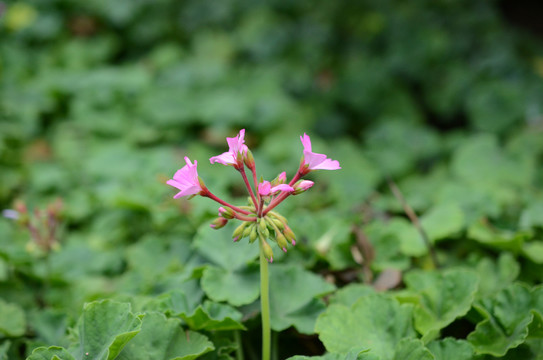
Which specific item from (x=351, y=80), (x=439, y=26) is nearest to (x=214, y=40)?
(x=351, y=80)

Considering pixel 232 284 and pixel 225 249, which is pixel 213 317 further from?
pixel 225 249

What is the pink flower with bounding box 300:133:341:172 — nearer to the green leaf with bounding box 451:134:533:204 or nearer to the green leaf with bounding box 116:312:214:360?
the green leaf with bounding box 116:312:214:360

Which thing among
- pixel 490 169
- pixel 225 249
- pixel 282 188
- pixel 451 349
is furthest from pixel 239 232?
pixel 490 169

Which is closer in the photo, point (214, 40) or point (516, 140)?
point (516, 140)

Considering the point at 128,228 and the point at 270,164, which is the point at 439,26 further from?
the point at 128,228

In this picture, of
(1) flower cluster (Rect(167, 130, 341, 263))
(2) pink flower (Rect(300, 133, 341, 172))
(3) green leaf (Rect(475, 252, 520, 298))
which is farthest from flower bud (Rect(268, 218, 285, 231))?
(3) green leaf (Rect(475, 252, 520, 298))

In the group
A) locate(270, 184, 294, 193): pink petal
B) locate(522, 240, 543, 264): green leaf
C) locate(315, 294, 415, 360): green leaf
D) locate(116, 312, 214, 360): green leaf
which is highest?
locate(270, 184, 294, 193): pink petal

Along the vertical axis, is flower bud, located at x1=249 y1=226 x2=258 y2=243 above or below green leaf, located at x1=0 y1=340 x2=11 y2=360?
above
